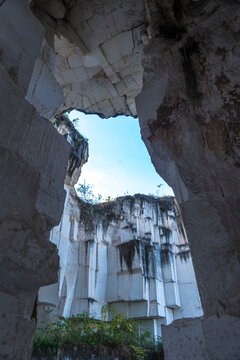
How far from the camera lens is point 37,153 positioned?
2.07m

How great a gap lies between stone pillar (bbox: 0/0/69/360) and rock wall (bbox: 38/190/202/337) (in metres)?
8.42

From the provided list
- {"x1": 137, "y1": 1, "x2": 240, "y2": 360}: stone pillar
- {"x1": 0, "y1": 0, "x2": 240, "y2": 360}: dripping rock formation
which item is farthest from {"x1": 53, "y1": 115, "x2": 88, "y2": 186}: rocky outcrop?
{"x1": 137, "y1": 1, "x2": 240, "y2": 360}: stone pillar

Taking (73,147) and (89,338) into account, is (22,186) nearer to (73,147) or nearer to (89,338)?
(89,338)

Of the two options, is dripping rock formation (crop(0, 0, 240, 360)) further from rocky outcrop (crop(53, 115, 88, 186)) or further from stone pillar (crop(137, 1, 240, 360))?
rocky outcrop (crop(53, 115, 88, 186))

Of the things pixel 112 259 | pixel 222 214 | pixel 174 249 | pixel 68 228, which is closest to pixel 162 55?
pixel 222 214

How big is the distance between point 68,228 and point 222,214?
9.93 metres

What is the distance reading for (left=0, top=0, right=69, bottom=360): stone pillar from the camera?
5.24 feet

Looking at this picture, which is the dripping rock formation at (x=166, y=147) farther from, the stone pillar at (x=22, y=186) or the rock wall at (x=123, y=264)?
the rock wall at (x=123, y=264)

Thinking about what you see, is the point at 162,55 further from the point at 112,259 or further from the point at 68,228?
the point at 112,259

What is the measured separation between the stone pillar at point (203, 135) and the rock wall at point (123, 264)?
8.22 metres

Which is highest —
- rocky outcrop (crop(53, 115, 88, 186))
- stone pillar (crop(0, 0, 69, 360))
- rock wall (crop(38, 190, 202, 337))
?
rocky outcrop (crop(53, 115, 88, 186))

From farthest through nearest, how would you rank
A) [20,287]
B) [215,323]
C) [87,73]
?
[87,73], [215,323], [20,287]

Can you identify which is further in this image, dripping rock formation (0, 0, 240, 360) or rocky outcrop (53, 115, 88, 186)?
rocky outcrop (53, 115, 88, 186)

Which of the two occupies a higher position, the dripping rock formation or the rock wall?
the rock wall
